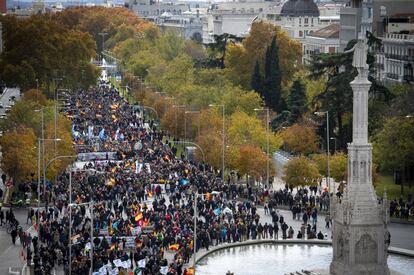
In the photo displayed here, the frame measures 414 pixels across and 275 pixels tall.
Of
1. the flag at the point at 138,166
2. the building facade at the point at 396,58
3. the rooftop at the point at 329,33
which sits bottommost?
the flag at the point at 138,166

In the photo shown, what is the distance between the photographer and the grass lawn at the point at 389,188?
87.3 m

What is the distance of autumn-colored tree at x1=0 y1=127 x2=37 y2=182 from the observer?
3487 inches

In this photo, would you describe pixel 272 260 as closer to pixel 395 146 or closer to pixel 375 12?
pixel 395 146

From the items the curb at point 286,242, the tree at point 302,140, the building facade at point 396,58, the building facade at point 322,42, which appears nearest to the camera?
the curb at point 286,242

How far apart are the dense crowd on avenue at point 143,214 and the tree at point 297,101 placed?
Answer: 1162 cm

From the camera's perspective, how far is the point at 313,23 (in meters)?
197

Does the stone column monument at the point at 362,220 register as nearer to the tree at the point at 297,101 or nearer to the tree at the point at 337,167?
the tree at the point at 337,167

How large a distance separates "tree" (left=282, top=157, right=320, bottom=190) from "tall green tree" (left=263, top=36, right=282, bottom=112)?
39.5m

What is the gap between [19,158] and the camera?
88.5 metres

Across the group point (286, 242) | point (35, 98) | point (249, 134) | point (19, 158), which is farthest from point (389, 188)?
point (35, 98)

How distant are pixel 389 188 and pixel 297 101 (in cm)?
3020

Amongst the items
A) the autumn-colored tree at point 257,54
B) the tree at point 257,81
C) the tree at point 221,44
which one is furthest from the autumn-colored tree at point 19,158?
the tree at point 221,44

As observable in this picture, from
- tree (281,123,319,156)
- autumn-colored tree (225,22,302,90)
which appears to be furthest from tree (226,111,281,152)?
autumn-colored tree (225,22,302,90)

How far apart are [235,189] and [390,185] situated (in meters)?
10.8
